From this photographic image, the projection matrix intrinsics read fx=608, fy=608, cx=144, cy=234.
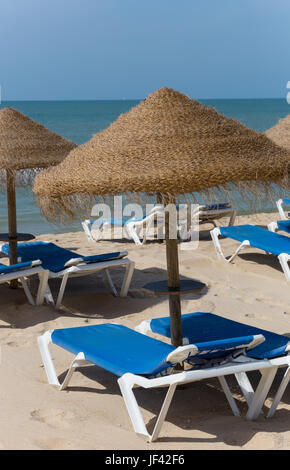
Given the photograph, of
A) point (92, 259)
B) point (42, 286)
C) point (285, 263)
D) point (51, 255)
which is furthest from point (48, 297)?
point (285, 263)

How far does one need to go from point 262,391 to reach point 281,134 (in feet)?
14.1

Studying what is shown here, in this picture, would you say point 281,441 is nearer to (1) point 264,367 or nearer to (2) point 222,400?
(1) point 264,367

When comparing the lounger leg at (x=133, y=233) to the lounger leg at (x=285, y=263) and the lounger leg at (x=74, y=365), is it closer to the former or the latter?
the lounger leg at (x=285, y=263)

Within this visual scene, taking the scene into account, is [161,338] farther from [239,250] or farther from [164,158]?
[239,250]

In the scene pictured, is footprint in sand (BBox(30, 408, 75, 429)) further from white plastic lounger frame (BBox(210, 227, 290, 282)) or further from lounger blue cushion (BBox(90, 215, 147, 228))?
lounger blue cushion (BBox(90, 215, 147, 228))

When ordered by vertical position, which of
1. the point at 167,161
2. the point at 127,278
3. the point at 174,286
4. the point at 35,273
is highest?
the point at 167,161

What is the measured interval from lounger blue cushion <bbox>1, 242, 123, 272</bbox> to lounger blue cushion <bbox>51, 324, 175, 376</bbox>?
1.71 metres

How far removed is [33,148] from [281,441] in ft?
12.5

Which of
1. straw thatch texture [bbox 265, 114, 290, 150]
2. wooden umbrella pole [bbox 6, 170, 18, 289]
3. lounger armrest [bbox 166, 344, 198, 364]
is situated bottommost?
lounger armrest [bbox 166, 344, 198, 364]

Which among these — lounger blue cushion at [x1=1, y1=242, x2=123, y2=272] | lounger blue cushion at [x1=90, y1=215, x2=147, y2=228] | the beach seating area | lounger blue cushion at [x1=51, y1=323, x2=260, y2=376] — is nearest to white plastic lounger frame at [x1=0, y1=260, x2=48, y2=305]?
lounger blue cushion at [x1=1, y1=242, x2=123, y2=272]

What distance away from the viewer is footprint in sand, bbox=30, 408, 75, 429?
3.37 meters

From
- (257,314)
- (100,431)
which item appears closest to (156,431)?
(100,431)

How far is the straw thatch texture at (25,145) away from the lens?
224 inches

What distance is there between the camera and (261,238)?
7254mm
